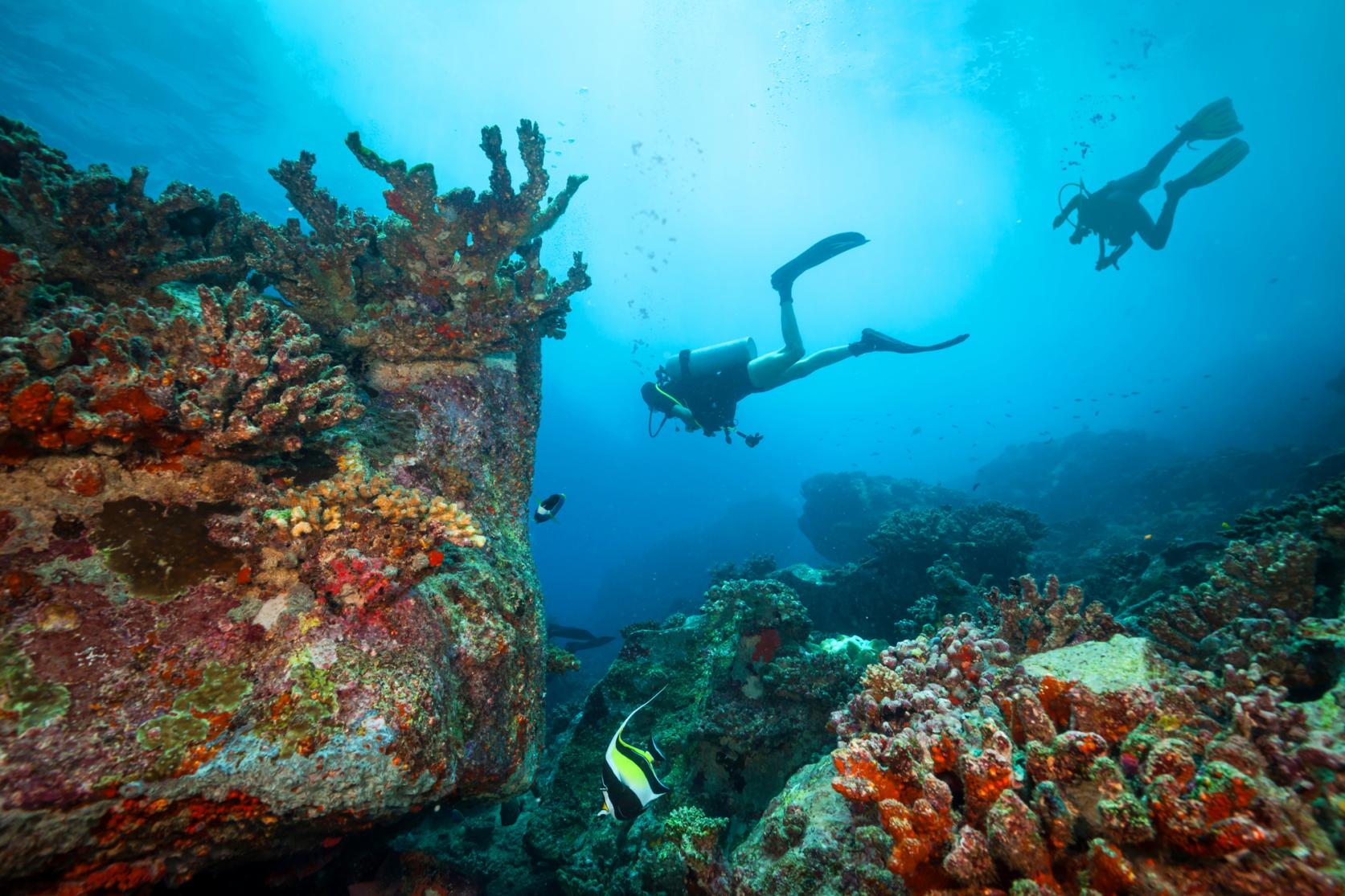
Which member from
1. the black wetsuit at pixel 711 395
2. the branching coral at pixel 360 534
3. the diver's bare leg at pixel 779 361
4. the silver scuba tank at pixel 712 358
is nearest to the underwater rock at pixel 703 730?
the branching coral at pixel 360 534

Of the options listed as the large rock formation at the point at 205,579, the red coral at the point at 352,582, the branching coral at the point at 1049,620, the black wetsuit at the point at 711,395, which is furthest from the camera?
the black wetsuit at the point at 711,395

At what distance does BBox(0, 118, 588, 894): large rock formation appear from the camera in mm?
1961

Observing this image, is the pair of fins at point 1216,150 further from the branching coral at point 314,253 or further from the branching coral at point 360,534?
the branching coral at point 360,534

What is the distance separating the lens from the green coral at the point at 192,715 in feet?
6.54

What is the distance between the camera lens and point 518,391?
5.20 metres

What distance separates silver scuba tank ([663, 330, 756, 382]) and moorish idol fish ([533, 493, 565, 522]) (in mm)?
7030

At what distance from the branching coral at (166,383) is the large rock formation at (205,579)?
0.01 m

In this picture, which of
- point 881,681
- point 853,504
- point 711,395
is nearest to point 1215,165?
point 711,395

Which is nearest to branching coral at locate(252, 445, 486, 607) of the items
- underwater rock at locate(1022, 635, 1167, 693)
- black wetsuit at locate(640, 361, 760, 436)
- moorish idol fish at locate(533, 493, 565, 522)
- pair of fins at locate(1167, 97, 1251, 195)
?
moorish idol fish at locate(533, 493, 565, 522)

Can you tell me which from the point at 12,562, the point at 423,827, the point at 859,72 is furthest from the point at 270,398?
the point at 859,72

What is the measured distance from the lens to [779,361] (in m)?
12.0

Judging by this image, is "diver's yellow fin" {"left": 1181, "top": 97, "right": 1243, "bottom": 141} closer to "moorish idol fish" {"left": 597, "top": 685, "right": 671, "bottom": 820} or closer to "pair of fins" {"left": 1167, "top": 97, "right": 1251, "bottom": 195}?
"pair of fins" {"left": 1167, "top": 97, "right": 1251, "bottom": 195}

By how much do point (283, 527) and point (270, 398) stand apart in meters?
0.96

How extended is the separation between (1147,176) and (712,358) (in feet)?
44.9
